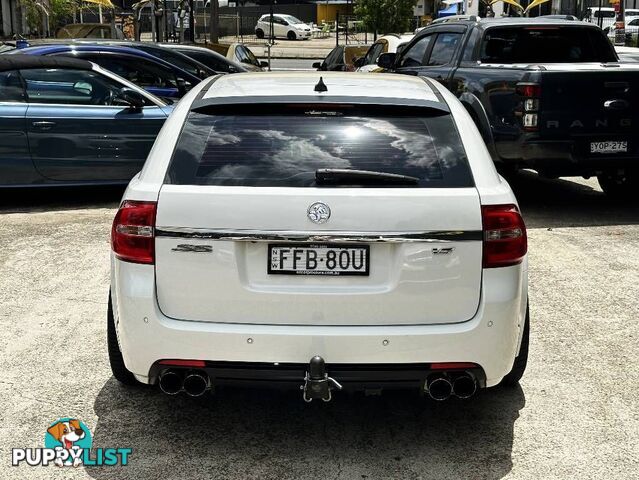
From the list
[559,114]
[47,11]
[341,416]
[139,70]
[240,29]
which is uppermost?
[47,11]

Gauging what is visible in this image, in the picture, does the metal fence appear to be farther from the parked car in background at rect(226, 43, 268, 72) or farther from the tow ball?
the tow ball

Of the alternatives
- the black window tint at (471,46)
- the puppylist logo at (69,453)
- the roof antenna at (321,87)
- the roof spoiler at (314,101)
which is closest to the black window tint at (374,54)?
the black window tint at (471,46)

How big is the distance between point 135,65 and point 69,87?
7.86 ft

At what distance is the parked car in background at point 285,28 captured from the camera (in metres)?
57.7

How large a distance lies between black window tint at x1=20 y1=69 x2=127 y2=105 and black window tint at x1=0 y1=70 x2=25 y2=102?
→ 2.7 inches

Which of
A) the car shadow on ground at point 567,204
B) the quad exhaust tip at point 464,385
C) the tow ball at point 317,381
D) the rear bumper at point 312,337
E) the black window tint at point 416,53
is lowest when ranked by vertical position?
the car shadow on ground at point 567,204

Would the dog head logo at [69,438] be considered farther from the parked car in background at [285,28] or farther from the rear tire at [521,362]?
the parked car in background at [285,28]

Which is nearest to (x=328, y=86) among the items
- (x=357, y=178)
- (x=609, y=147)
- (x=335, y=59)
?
(x=357, y=178)

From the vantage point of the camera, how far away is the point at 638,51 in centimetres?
1468

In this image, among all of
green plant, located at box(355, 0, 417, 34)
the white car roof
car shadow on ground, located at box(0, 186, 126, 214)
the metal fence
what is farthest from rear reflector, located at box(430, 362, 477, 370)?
the metal fence

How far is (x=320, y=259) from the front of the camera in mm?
3701

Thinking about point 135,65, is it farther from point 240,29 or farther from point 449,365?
point 240,29

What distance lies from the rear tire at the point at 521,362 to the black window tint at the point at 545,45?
6.19 m

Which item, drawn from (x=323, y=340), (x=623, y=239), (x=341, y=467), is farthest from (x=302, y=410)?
(x=623, y=239)
